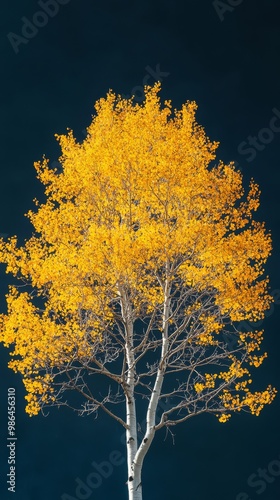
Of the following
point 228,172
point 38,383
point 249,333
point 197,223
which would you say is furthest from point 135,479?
point 228,172

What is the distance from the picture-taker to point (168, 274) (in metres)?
9.57

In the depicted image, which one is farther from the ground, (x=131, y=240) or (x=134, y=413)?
(x=131, y=240)

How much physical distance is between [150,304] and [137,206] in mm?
1347

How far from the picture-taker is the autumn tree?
913 cm

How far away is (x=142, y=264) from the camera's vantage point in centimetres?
941

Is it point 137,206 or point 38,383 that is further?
point 137,206

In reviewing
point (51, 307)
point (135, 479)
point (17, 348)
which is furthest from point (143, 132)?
point (135, 479)

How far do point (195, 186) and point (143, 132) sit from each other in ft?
3.32

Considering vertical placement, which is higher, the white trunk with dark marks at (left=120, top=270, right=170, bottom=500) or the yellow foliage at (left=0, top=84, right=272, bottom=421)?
the yellow foliage at (left=0, top=84, right=272, bottom=421)

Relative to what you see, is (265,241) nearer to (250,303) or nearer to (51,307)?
(250,303)

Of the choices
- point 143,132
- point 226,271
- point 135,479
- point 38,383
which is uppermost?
point 143,132

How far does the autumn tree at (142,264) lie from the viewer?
9.13m

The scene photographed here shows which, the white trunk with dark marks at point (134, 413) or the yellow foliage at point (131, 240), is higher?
the yellow foliage at point (131, 240)

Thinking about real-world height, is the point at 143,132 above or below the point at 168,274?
above
